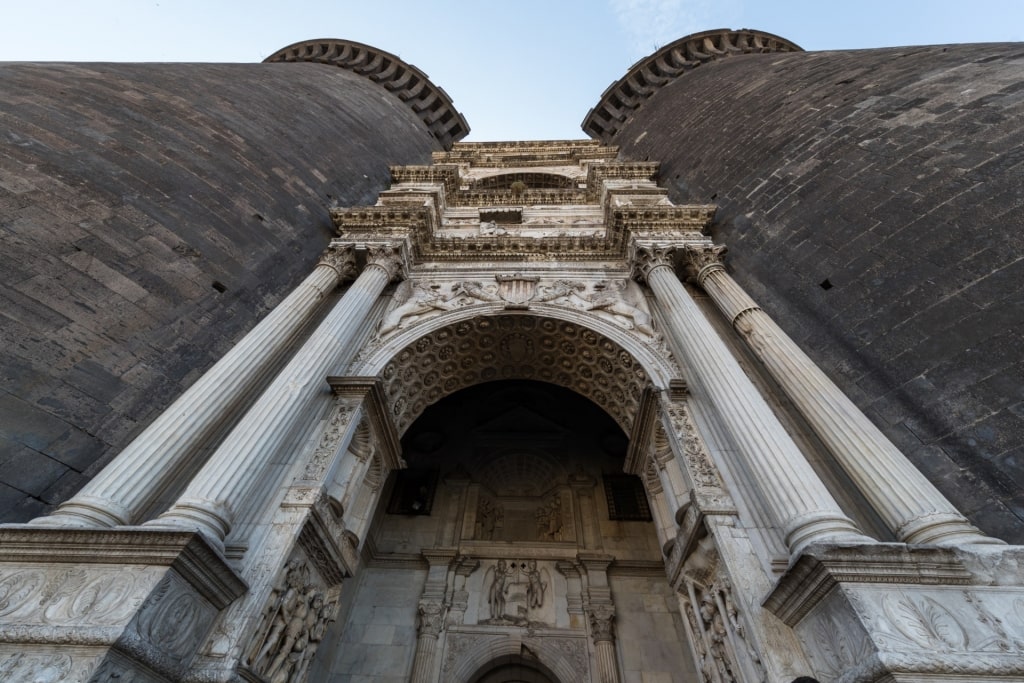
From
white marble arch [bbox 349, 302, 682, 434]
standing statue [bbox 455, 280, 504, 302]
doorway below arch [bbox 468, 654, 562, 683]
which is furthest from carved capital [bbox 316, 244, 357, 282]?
doorway below arch [bbox 468, 654, 562, 683]

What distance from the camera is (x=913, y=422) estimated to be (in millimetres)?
5590

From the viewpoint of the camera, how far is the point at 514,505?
37.4 feet

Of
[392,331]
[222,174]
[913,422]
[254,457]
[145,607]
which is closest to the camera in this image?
[145,607]

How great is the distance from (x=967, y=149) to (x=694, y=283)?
4672 millimetres

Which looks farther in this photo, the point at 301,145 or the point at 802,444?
the point at 301,145

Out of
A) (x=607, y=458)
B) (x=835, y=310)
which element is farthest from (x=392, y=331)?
(x=835, y=310)

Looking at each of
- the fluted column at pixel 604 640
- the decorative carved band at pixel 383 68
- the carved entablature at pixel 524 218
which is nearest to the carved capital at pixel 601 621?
the fluted column at pixel 604 640

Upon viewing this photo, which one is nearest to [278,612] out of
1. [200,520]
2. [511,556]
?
[200,520]

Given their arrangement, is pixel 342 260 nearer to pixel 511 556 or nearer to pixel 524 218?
pixel 524 218

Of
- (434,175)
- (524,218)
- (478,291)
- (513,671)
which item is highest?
(434,175)

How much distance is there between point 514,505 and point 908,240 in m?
9.30

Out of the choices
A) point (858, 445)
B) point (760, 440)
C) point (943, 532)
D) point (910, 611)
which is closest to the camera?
point (910, 611)

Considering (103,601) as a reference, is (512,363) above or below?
above

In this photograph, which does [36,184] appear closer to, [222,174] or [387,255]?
[222,174]
